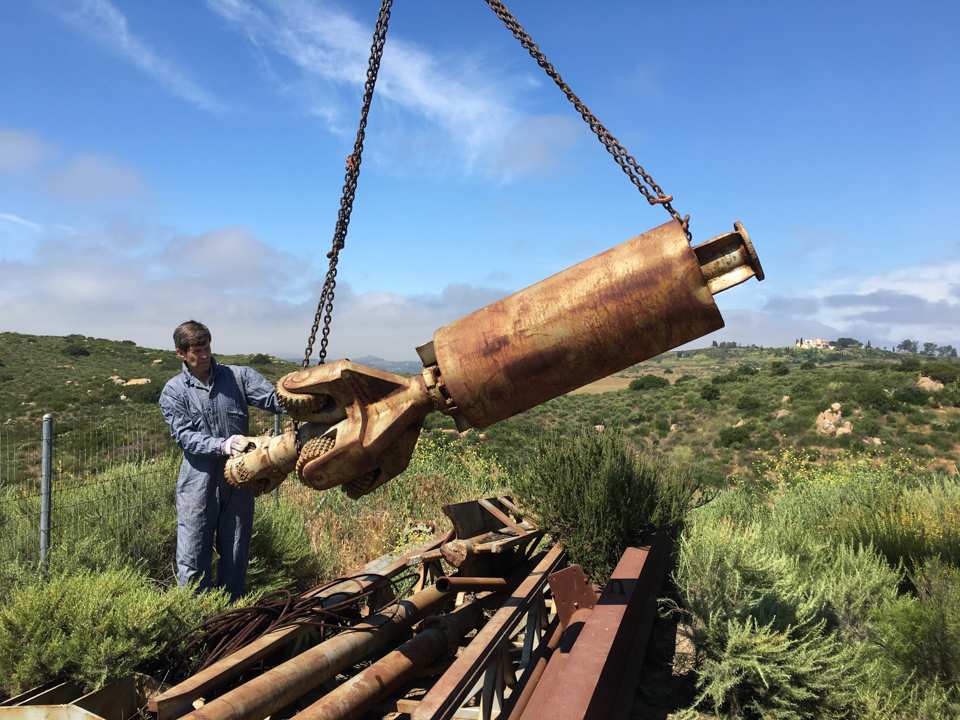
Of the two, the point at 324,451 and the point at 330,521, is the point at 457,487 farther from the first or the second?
the point at 324,451

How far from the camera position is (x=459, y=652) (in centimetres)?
344

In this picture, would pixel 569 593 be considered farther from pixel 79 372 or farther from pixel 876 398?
pixel 79 372

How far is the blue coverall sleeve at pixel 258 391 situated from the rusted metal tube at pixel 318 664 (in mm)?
1746

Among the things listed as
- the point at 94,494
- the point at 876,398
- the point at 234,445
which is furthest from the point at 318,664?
the point at 876,398

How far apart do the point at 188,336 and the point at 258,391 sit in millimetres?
623

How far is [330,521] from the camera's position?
7.86 meters

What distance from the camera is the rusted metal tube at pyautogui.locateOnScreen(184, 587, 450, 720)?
260cm

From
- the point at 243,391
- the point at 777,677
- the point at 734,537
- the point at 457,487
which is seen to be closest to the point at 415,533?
the point at 457,487

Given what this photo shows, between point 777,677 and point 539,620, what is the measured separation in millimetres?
1371

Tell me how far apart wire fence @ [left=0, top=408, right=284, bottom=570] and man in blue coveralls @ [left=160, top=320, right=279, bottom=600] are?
1355mm

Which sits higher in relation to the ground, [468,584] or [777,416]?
[468,584]

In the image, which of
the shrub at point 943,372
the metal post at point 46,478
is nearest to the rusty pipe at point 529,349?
the metal post at point 46,478

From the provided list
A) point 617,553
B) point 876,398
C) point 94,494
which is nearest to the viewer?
point 617,553

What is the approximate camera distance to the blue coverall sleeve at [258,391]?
464 centimetres
